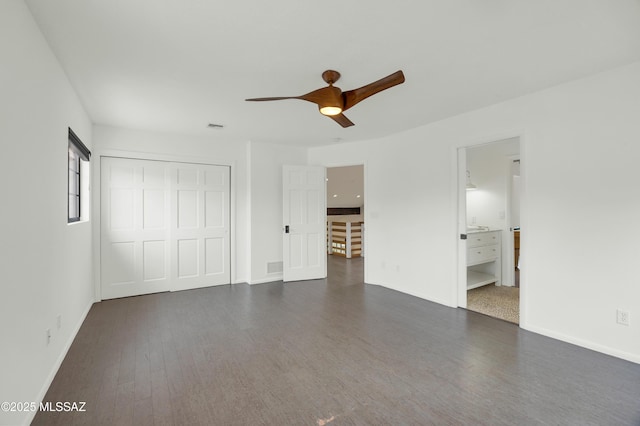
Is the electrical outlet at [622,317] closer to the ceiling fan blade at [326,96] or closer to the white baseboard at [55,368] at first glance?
the ceiling fan blade at [326,96]

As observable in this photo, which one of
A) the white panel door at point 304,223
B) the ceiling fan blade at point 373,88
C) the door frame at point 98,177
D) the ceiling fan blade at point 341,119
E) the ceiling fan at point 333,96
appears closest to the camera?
the ceiling fan blade at point 373,88

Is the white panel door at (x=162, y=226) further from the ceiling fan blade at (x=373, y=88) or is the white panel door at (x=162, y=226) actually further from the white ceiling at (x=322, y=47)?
the ceiling fan blade at (x=373, y=88)

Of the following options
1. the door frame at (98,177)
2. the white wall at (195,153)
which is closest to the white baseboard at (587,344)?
the white wall at (195,153)

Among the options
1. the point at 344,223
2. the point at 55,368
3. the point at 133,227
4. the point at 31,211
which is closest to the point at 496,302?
the point at 344,223

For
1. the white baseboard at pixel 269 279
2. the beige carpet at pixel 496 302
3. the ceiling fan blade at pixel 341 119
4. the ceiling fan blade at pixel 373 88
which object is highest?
the ceiling fan blade at pixel 373 88

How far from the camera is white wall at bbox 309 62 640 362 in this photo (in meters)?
2.51

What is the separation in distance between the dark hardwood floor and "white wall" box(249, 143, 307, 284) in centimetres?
151

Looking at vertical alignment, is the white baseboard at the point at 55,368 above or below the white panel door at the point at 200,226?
below

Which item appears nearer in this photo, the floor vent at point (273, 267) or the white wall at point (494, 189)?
the white wall at point (494, 189)

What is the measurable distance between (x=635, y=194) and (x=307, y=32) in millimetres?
2871

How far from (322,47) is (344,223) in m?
5.71

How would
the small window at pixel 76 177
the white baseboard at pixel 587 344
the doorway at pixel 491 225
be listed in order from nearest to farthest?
1. the white baseboard at pixel 587 344
2. the small window at pixel 76 177
3. the doorway at pixel 491 225

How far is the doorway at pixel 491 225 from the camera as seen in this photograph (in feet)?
14.8

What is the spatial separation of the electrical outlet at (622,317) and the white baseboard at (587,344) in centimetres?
25
